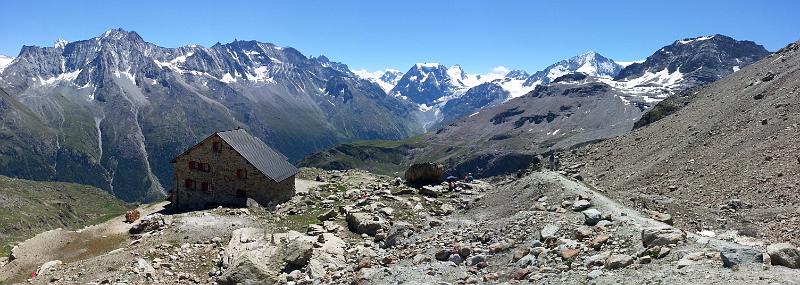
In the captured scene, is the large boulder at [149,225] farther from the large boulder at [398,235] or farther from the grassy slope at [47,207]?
the grassy slope at [47,207]

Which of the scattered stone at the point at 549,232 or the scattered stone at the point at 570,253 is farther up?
the scattered stone at the point at 549,232

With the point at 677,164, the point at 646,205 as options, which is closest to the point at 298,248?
the point at 646,205

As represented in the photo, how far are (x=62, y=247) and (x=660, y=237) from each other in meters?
40.8

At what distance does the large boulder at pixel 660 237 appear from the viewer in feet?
64.6

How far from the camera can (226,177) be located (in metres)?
52.4

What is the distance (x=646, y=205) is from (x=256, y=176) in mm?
32525

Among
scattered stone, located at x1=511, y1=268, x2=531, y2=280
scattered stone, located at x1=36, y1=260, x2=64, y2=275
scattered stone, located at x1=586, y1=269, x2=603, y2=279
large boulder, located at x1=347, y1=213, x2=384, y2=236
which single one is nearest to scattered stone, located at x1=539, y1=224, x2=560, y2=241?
scattered stone, located at x1=511, y1=268, x2=531, y2=280

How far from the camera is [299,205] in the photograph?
158 ft

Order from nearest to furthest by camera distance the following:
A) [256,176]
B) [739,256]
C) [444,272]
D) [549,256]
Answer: [739,256] → [549,256] → [444,272] → [256,176]

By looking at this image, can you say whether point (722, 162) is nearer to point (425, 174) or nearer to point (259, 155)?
point (425, 174)

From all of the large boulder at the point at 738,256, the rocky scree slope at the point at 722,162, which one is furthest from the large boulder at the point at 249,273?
the rocky scree slope at the point at 722,162

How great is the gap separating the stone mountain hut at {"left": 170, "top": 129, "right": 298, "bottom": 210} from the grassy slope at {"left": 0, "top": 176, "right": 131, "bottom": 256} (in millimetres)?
39956

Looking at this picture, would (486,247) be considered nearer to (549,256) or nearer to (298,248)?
(549,256)

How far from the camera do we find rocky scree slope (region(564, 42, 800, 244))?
33.6m
